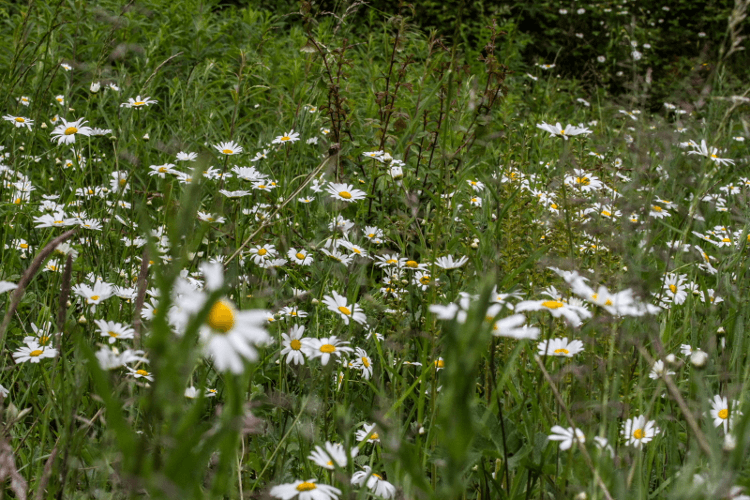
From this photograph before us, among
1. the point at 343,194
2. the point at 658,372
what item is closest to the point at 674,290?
the point at 343,194

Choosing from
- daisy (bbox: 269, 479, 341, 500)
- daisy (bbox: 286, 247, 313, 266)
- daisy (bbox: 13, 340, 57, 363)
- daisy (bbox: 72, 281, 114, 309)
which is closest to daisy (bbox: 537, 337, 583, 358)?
daisy (bbox: 269, 479, 341, 500)

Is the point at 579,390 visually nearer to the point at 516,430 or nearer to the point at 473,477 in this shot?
the point at 516,430

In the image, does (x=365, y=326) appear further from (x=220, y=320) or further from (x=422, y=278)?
(x=220, y=320)

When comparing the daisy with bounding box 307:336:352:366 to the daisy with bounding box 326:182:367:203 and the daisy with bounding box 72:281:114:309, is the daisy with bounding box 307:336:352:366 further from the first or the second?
the daisy with bounding box 326:182:367:203

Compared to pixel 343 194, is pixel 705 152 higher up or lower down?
higher up

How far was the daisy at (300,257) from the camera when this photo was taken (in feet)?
6.38

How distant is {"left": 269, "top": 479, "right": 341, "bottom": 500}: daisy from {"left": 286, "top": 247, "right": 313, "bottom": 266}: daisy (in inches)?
40.7

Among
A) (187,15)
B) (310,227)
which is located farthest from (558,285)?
(187,15)

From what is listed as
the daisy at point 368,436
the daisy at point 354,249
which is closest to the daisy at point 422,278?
the daisy at point 354,249

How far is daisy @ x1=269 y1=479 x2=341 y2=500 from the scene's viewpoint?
0.90 meters

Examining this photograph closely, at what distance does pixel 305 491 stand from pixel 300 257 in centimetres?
108

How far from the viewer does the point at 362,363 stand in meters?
1.52

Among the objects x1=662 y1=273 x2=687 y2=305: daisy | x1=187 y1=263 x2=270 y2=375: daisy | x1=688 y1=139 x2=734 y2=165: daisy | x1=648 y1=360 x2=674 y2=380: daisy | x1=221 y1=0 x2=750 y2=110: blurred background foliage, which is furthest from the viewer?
x1=221 y1=0 x2=750 y2=110: blurred background foliage

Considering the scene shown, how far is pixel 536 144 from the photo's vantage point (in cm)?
406
